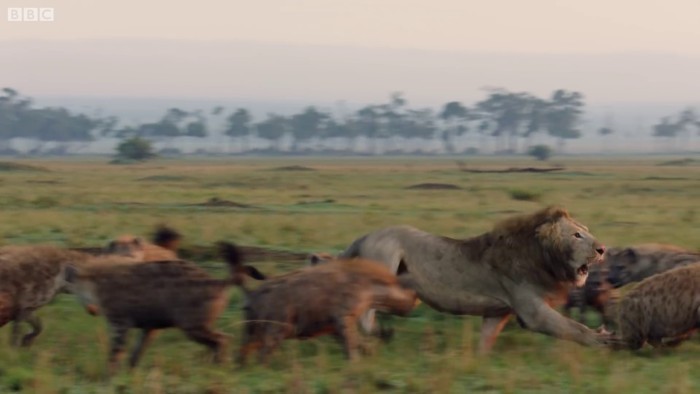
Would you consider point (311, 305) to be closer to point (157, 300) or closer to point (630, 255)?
point (157, 300)

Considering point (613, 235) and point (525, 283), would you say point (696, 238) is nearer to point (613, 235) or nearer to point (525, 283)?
point (613, 235)

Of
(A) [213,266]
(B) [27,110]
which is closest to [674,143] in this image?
(B) [27,110]

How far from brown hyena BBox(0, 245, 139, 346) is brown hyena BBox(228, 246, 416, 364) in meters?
1.31

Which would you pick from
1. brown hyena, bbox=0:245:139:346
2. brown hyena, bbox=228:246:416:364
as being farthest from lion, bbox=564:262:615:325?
brown hyena, bbox=0:245:139:346

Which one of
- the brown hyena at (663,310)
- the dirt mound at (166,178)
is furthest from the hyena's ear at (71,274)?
the dirt mound at (166,178)

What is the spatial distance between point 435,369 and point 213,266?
20.9 feet

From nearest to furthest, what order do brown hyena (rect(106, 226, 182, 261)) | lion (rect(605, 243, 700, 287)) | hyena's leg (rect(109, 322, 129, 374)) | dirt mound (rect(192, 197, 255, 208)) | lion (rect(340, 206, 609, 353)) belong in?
hyena's leg (rect(109, 322, 129, 374)) < lion (rect(340, 206, 609, 353)) < brown hyena (rect(106, 226, 182, 261)) < lion (rect(605, 243, 700, 287)) < dirt mound (rect(192, 197, 255, 208))

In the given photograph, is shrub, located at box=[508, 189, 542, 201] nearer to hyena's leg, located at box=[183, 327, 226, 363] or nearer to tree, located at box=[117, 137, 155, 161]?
hyena's leg, located at box=[183, 327, 226, 363]

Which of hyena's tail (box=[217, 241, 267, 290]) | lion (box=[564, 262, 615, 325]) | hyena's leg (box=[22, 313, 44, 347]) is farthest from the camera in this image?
lion (box=[564, 262, 615, 325])

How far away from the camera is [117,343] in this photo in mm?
7586

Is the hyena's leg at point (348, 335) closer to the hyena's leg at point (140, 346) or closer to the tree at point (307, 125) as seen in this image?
the hyena's leg at point (140, 346)

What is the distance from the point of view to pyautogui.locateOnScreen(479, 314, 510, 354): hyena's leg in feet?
28.0

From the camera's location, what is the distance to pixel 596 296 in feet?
31.7

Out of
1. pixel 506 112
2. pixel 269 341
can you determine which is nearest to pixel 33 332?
pixel 269 341
